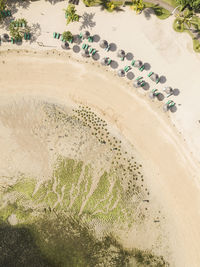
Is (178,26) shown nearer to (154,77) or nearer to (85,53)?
(154,77)

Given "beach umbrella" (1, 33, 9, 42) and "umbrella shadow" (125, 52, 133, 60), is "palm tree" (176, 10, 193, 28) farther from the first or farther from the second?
"beach umbrella" (1, 33, 9, 42)

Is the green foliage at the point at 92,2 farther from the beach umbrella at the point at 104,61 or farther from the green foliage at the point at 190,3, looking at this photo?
the green foliage at the point at 190,3

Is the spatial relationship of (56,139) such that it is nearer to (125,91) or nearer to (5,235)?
(125,91)

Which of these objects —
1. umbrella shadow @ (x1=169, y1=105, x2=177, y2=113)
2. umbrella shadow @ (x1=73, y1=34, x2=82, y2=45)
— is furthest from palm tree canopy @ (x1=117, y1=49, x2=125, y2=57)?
umbrella shadow @ (x1=169, y1=105, x2=177, y2=113)

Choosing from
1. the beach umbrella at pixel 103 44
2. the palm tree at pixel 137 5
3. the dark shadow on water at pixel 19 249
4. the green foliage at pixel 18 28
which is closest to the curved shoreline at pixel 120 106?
the green foliage at pixel 18 28

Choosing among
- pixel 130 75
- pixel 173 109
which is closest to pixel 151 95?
pixel 173 109

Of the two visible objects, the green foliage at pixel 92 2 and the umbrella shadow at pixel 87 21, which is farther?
the umbrella shadow at pixel 87 21

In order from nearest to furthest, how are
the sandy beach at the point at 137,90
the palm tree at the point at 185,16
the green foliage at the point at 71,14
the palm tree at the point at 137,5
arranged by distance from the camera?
the green foliage at the point at 71,14
the palm tree at the point at 137,5
the sandy beach at the point at 137,90
the palm tree at the point at 185,16

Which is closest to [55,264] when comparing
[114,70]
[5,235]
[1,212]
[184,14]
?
[5,235]
